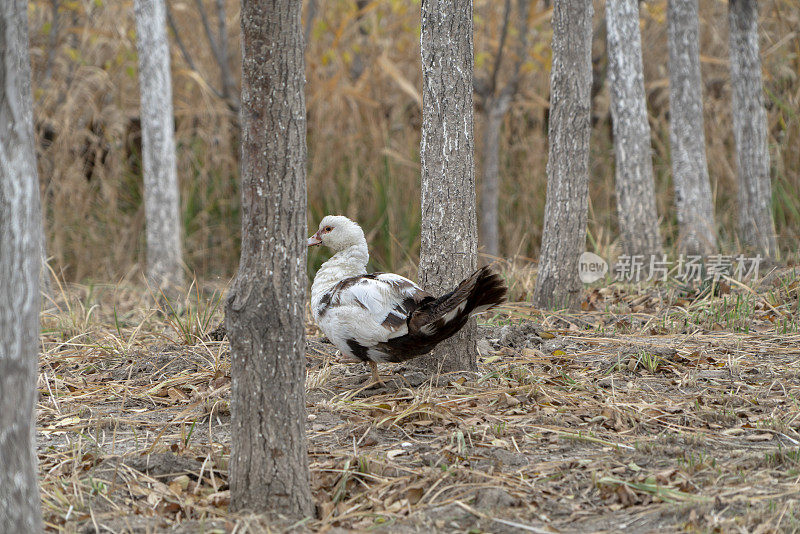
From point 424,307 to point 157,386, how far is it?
1.34m

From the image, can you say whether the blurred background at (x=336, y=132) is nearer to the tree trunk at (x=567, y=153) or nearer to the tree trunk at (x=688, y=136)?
the tree trunk at (x=688, y=136)

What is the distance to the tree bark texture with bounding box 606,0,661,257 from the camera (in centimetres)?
592

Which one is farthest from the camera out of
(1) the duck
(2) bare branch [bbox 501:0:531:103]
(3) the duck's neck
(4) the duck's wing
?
(2) bare branch [bbox 501:0:531:103]

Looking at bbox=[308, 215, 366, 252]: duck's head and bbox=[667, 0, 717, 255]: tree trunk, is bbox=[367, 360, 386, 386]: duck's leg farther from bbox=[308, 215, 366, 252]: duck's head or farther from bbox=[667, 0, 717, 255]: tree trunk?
bbox=[667, 0, 717, 255]: tree trunk

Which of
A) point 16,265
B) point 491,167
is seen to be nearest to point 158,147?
point 491,167

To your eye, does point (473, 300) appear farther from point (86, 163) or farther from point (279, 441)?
point (86, 163)

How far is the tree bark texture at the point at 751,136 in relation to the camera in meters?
A: 6.46

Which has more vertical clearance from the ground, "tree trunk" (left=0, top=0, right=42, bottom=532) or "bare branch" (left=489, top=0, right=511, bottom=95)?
"bare branch" (left=489, top=0, right=511, bottom=95)

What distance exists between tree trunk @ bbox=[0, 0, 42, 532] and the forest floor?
463 millimetres

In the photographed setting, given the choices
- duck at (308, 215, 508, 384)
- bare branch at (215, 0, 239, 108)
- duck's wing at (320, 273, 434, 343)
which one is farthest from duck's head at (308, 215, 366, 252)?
bare branch at (215, 0, 239, 108)

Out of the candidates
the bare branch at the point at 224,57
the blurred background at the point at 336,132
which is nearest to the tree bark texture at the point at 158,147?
the bare branch at the point at 224,57

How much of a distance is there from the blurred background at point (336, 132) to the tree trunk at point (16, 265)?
514 centimetres

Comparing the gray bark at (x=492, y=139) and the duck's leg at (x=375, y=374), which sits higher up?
the gray bark at (x=492, y=139)

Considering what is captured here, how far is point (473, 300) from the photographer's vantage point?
3.25 m
